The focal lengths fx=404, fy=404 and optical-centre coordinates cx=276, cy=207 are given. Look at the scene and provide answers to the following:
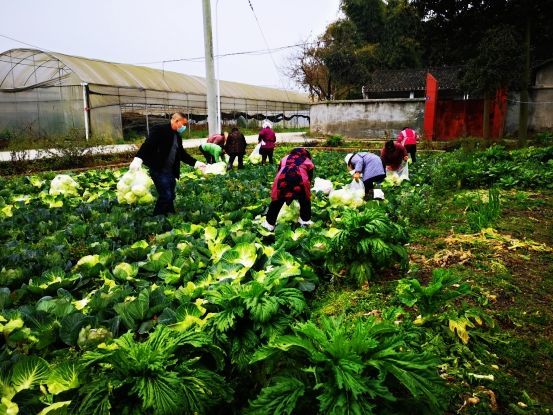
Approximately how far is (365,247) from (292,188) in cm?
206

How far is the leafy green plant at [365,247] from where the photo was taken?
3486 mm

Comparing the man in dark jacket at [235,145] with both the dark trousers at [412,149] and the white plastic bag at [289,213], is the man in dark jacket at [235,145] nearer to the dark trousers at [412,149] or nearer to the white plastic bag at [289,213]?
the dark trousers at [412,149]

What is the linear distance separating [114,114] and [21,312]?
20.9 m

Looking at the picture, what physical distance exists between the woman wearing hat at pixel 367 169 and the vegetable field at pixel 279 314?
1080 millimetres

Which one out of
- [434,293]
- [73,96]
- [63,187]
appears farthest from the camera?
[73,96]

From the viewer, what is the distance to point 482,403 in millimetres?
2064

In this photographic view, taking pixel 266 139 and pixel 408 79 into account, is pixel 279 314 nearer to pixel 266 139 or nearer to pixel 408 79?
pixel 266 139

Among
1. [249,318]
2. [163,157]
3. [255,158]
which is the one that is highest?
[163,157]

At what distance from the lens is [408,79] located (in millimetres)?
32594

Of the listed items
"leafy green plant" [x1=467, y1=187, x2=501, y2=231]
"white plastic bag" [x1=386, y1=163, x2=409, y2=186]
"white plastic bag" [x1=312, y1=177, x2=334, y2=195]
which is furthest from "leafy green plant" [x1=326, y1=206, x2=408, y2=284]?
"white plastic bag" [x1=386, y1=163, x2=409, y2=186]

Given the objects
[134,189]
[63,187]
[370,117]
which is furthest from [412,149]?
[370,117]

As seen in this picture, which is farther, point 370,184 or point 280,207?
point 370,184

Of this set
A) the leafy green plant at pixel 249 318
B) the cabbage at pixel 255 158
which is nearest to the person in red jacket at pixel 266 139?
the cabbage at pixel 255 158

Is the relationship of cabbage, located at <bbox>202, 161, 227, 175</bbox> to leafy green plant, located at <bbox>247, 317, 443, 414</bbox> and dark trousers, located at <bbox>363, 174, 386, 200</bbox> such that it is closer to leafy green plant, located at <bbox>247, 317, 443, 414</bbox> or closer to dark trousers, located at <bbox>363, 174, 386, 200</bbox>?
dark trousers, located at <bbox>363, 174, 386, 200</bbox>
